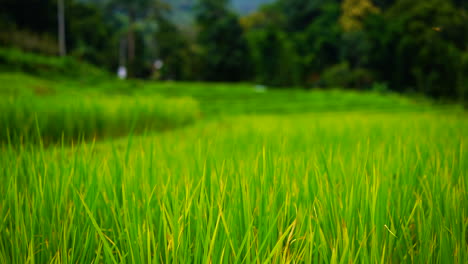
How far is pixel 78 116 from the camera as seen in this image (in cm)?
359

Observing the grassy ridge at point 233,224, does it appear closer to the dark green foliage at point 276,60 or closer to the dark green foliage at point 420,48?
the dark green foliage at point 420,48

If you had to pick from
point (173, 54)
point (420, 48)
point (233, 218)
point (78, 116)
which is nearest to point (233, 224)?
point (233, 218)

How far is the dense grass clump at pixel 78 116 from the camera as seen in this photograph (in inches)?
116

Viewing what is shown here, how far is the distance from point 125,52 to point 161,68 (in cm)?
451

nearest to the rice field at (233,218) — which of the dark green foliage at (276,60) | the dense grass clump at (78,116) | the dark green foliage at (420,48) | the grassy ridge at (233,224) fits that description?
the grassy ridge at (233,224)

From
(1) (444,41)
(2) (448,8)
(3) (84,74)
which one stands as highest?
(2) (448,8)

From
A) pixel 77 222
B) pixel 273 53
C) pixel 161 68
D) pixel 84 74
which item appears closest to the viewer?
pixel 77 222

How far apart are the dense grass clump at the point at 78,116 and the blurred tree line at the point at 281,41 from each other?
10.8 meters

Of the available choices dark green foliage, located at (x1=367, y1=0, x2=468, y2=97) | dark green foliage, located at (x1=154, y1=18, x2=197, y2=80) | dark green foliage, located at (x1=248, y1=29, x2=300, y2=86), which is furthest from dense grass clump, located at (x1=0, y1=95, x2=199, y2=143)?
dark green foliage, located at (x1=154, y1=18, x2=197, y2=80)

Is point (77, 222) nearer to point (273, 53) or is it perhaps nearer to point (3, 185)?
point (3, 185)

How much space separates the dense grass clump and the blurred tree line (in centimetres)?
1078

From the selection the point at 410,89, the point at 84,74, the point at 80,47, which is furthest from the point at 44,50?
the point at 410,89

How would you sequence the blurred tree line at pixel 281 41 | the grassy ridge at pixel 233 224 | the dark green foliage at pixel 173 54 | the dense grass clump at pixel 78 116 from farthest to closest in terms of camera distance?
the dark green foliage at pixel 173 54, the blurred tree line at pixel 281 41, the dense grass clump at pixel 78 116, the grassy ridge at pixel 233 224

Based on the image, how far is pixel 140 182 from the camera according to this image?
3.67 feet
